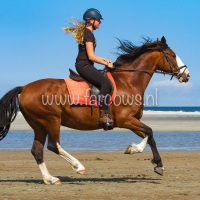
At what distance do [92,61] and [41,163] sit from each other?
2322 millimetres

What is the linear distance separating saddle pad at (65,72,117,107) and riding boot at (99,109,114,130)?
0.22 meters

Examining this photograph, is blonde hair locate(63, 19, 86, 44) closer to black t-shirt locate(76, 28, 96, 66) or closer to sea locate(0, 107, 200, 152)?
black t-shirt locate(76, 28, 96, 66)

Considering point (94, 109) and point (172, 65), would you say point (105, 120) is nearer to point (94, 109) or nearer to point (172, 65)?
point (94, 109)

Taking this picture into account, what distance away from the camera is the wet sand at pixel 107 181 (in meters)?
11.2

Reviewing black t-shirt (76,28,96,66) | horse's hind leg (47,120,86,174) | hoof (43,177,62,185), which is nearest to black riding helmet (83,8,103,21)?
black t-shirt (76,28,96,66)

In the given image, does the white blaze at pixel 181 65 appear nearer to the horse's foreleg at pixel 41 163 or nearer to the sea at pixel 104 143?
the horse's foreleg at pixel 41 163

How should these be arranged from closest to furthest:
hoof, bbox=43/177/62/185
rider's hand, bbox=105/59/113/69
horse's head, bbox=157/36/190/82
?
hoof, bbox=43/177/62/185, rider's hand, bbox=105/59/113/69, horse's head, bbox=157/36/190/82

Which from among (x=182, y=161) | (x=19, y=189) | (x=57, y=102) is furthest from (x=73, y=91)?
(x=182, y=161)

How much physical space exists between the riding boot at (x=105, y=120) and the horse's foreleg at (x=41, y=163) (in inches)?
54.2

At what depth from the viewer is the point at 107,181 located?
44.0 feet

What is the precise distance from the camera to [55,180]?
509 inches

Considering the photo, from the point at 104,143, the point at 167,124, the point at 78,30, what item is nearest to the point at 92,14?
the point at 78,30

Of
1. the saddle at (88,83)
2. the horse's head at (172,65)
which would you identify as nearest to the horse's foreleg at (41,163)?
the saddle at (88,83)

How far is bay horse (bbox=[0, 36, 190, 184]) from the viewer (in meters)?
13.0
